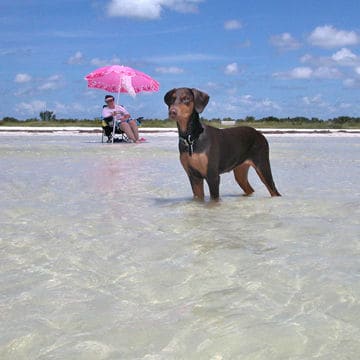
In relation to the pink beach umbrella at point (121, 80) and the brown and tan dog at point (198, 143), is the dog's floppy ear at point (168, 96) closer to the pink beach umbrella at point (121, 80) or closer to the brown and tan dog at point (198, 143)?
the brown and tan dog at point (198, 143)

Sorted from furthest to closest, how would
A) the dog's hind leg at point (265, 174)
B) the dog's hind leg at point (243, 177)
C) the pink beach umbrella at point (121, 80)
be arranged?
the pink beach umbrella at point (121, 80) → the dog's hind leg at point (243, 177) → the dog's hind leg at point (265, 174)

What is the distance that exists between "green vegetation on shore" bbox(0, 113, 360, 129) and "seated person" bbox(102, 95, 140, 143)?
1889cm

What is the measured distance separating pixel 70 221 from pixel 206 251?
1555 millimetres

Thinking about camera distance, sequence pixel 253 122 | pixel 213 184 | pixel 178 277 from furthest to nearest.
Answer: pixel 253 122
pixel 213 184
pixel 178 277

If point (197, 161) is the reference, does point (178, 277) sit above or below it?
below

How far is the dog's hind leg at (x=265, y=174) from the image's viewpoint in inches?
265

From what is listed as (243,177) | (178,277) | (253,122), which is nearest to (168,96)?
(243,177)

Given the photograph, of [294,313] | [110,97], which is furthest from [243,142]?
[110,97]

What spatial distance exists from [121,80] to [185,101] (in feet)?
40.4

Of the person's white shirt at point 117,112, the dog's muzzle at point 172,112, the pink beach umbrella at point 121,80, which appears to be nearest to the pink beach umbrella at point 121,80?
the pink beach umbrella at point 121,80

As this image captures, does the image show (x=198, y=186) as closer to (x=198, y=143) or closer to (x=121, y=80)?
(x=198, y=143)

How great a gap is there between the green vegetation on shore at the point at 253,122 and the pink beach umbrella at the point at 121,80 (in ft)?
62.2

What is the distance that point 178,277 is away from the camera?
314 cm

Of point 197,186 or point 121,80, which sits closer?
point 197,186
